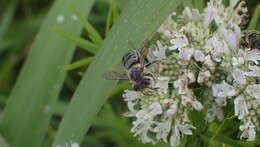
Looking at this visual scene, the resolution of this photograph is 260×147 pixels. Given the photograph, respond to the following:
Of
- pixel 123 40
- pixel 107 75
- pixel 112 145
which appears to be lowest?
pixel 112 145

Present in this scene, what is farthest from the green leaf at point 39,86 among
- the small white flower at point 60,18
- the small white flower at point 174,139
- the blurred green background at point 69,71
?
the small white flower at point 174,139

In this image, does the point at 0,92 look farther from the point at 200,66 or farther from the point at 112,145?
the point at 200,66

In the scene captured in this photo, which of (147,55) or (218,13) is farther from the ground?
(218,13)

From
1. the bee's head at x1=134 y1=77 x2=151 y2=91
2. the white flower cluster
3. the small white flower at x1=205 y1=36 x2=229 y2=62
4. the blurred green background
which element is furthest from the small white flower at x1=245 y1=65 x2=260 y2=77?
the blurred green background

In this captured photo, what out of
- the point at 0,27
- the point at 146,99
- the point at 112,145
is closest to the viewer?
the point at 146,99

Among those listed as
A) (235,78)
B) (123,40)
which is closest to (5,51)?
(123,40)

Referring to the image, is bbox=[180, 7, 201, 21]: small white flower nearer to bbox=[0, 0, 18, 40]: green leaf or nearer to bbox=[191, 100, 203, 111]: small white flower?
bbox=[191, 100, 203, 111]: small white flower
